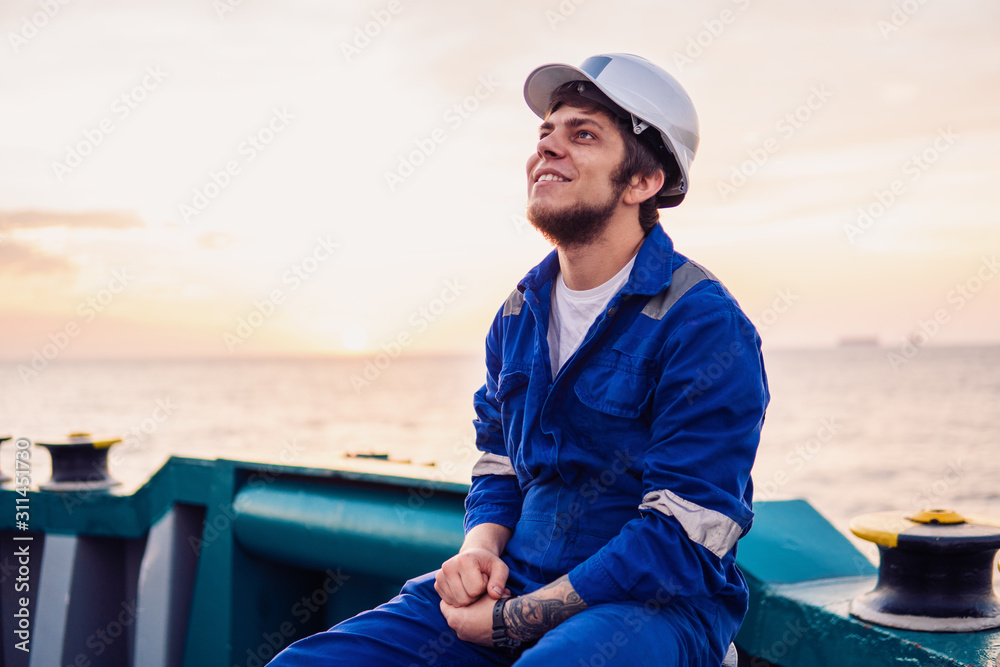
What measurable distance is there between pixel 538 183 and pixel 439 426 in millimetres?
44645

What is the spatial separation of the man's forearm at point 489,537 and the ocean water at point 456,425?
470 millimetres

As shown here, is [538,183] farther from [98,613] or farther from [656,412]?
[98,613]

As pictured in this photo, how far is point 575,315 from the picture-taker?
1.98 meters

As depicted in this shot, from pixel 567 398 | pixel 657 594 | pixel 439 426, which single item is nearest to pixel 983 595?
pixel 657 594

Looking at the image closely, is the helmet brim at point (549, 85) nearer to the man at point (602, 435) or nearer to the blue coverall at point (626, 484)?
the man at point (602, 435)

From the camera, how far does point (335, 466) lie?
2.67 meters

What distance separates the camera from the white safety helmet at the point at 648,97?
1886 mm

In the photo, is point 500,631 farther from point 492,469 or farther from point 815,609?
point 815,609

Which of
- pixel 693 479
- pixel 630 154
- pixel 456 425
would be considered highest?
pixel 456 425

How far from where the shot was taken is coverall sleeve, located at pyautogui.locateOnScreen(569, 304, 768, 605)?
1.56 m

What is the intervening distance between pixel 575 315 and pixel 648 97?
1.70 feet

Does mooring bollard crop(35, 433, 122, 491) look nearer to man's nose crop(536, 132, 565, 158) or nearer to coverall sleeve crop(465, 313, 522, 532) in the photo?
coverall sleeve crop(465, 313, 522, 532)

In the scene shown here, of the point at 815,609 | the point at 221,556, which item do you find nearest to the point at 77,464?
the point at 221,556

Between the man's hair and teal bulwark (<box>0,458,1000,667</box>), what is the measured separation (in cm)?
92
